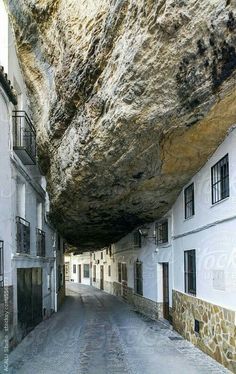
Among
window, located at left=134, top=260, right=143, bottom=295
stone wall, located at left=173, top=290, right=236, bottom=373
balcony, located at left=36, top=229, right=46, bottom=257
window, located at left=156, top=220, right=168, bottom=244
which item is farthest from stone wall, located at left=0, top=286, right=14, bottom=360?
window, located at left=134, top=260, right=143, bottom=295

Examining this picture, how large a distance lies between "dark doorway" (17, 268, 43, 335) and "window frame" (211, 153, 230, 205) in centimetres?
A: 527

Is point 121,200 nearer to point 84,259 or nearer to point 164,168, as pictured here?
point 164,168

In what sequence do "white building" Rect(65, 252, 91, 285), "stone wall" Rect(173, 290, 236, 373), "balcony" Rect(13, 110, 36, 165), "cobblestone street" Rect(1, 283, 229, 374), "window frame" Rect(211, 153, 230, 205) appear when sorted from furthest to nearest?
"white building" Rect(65, 252, 91, 285)
"balcony" Rect(13, 110, 36, 165)
"cobblestone street" Rect(1, 283, 229, 374)
"window frame" Rect(211, 153, 230, 205)
"stone wall" Rect(173, 290, 236, 373)

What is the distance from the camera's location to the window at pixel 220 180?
8.40 metres

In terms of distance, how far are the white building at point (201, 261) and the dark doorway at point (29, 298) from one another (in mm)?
4022

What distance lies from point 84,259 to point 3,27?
38.6 m

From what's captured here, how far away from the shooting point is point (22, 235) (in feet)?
38.2

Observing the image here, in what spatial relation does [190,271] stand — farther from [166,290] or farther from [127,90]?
[127,90]

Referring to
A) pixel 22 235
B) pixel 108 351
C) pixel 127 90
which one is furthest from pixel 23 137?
pixel 108 351

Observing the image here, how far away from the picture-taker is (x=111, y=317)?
56.4ft

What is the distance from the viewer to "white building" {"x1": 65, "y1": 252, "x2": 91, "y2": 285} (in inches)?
1843

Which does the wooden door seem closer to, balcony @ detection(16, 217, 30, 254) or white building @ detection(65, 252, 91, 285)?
balcony @ detection(16, 217, 30, 254)

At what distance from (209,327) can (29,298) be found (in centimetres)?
554

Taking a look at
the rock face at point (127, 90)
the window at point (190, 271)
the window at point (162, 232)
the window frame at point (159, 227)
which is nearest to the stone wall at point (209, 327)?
the window at point (190, 271)
